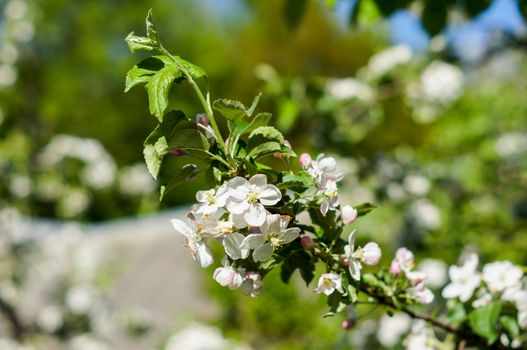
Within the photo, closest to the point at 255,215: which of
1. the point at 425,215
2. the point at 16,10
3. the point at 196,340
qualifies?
the point at 196,340

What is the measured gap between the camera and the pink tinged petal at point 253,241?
33.5 inches

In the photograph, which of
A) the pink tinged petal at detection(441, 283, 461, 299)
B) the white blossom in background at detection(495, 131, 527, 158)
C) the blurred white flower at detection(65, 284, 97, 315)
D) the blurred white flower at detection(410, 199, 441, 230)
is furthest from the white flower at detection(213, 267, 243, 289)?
the white blossom in background at detection(495, 131, 527, 158)

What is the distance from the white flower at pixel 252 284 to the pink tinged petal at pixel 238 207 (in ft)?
0.39

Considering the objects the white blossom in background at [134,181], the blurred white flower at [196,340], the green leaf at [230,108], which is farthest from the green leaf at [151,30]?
the white blossom in background at [134,181]

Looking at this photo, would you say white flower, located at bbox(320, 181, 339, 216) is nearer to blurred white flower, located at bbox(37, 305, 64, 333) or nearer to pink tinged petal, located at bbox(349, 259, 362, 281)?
pink tinged petal, located at bbox(349, 259, 362, 281)

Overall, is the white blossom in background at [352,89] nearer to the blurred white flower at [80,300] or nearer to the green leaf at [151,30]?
the blurred white flower at [80,300]

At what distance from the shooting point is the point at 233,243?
33.9 inches

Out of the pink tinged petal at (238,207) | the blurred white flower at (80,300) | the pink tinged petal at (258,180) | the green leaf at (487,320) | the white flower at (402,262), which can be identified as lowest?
the blurred white flower at (80,300)

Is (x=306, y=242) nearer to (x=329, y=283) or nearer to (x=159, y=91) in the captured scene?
(x=329, y=283)

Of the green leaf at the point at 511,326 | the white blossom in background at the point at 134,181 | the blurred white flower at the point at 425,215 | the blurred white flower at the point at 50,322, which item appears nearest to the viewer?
the green leaf at the point at 511,326

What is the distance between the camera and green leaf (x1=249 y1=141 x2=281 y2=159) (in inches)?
34.9

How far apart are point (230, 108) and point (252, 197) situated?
0.43 ft

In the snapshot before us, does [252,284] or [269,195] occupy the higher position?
[269,195]

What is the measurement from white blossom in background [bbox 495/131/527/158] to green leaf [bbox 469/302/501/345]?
300 cm
